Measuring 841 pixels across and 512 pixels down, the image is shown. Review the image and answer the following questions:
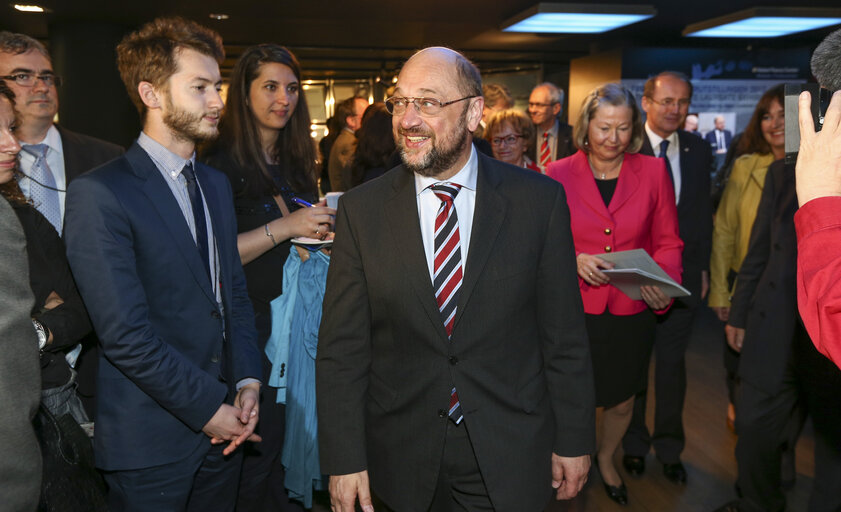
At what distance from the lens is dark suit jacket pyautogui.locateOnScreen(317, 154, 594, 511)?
1.67 m

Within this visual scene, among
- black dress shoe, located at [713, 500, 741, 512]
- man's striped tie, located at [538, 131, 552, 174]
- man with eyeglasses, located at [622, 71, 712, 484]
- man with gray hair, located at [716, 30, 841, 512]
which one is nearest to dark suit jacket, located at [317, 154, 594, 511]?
man with gray hair, located at [716, 30, 841, 512]

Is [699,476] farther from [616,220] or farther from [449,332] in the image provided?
[449,332]

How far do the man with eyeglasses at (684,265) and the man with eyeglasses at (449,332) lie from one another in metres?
2.02

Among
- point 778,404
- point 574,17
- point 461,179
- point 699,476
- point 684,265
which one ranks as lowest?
point 699,476

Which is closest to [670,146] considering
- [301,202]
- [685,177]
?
[685,177]

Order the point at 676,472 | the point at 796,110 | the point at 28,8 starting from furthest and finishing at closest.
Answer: the point at 28,8
the point at 676,472
the point at 796,110

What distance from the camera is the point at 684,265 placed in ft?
12.3

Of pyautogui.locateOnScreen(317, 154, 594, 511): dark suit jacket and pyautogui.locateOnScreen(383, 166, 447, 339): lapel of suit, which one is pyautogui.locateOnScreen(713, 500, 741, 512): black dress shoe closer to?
pyautogui.locateOnScreen(317, 154, 594, 511): dark suit jacket

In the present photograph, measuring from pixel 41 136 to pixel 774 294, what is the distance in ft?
10.5

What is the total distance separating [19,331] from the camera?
1.09 meters

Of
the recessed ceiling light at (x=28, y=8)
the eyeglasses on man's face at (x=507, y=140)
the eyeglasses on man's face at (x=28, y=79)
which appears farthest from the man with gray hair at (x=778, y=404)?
the recessed ceiling light at (x=28, y=8)

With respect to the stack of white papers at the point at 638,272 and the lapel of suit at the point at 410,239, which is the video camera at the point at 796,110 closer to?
the lapel of suit at the point at 410,239

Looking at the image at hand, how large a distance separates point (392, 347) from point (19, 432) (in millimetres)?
879

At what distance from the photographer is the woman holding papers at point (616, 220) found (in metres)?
2.95
